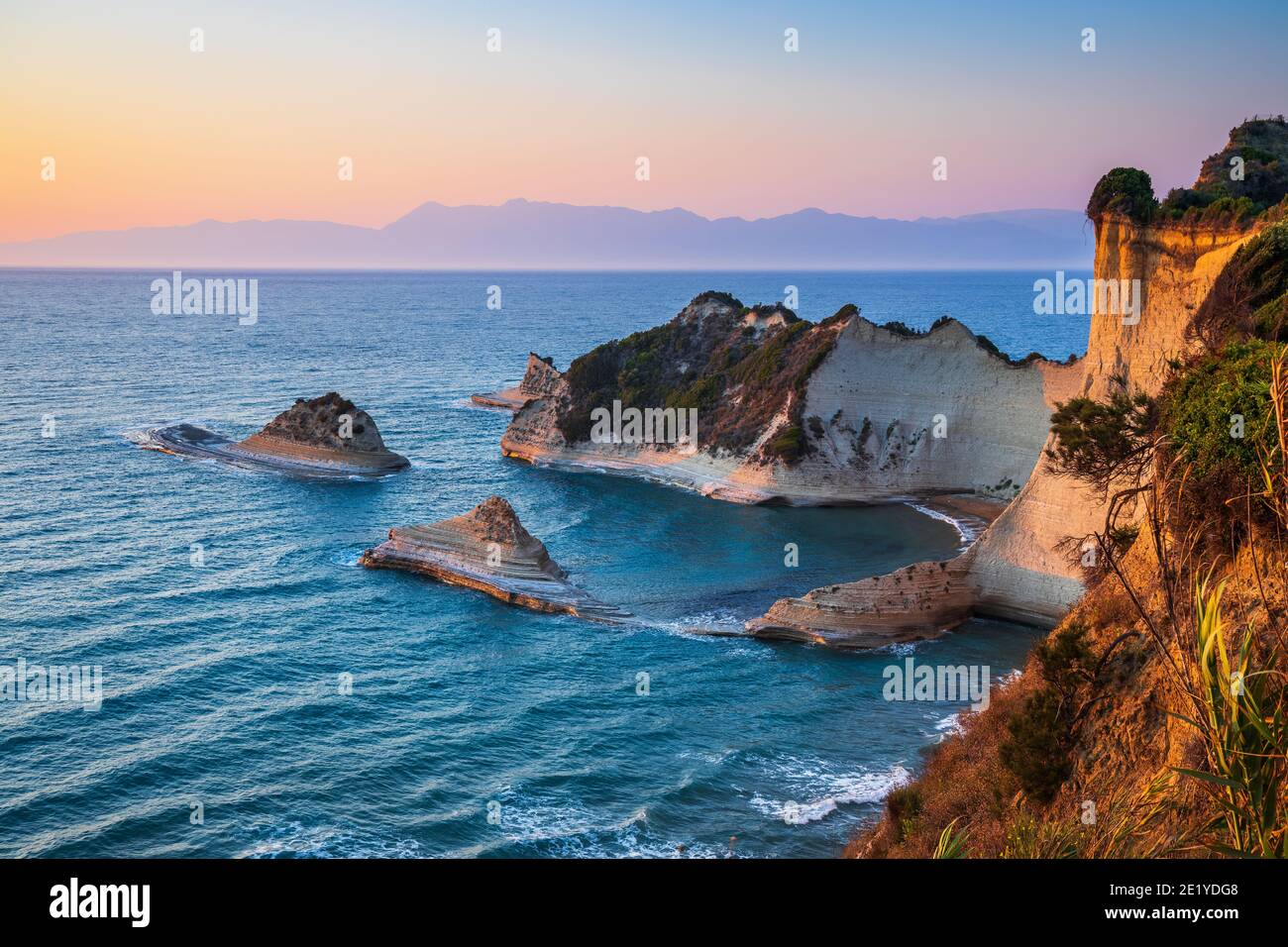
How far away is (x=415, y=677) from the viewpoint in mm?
38000

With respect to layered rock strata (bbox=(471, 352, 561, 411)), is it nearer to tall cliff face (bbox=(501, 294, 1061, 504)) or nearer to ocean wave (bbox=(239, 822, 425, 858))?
tall cliff face (bbox=(501, 294, 1061, 504))

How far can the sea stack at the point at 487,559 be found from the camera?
151 ft

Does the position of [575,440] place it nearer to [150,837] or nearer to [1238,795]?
[150,837]

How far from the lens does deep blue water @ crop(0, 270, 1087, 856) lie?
28.0m

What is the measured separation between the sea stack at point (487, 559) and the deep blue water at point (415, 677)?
1193 mm

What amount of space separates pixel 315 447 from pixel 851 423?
3458cm

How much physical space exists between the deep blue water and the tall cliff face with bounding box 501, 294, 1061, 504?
3227 mm

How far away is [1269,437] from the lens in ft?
53.3

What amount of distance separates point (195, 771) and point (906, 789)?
1938 cm

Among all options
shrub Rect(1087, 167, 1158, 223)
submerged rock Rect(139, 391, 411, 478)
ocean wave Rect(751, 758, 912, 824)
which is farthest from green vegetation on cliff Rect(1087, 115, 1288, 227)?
submerged rock Rect(139, 391, 411, 478)

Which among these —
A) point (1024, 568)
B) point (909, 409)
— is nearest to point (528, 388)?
point (909, 409)

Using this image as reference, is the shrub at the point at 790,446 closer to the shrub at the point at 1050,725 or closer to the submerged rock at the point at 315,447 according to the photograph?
the submerged rock at the point at 315,447

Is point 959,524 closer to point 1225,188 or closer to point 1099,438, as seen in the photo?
point 1225,188

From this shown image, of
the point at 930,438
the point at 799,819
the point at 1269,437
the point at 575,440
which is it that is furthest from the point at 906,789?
the point at 575,440
